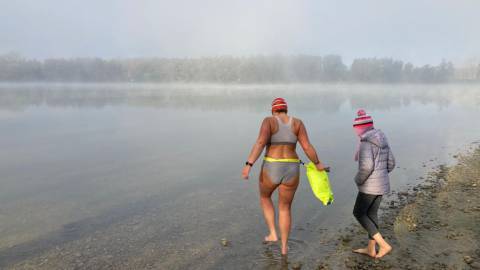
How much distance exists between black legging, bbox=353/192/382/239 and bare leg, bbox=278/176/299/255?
38.7 inches

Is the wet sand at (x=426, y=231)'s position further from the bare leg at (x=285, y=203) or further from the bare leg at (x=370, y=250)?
the bare leg at (x=285, y=203)

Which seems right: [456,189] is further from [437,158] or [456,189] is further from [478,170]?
[437,158]

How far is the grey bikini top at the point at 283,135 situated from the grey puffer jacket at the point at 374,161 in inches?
38.9

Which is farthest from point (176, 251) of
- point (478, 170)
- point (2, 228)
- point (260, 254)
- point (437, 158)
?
point (437, 158)

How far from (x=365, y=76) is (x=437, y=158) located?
622 ft

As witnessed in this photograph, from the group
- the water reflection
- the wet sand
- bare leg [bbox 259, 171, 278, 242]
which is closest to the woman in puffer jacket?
the wet sand

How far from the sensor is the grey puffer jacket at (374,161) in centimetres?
531

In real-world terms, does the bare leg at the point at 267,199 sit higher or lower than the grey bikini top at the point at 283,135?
lower

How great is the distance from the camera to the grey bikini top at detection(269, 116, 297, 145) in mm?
5312

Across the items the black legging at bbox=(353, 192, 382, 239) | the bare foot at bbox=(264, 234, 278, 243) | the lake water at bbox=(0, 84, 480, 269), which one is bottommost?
the lake water at bbox=(0, 84, 480, 269)

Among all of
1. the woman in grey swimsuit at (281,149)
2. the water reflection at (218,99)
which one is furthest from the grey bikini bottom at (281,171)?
the water reflection at (218,99)

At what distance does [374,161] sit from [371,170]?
5.1 inches

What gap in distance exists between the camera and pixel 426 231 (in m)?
6.52

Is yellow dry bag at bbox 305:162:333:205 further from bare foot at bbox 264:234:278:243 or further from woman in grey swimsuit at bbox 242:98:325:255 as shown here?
bare foot at bbox 264:234:278:243
